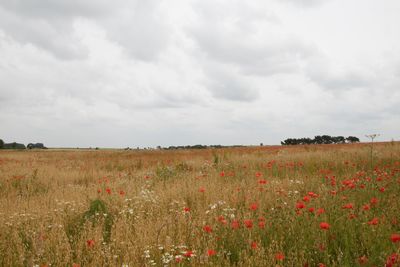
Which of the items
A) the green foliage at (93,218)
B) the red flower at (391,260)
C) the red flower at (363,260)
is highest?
the red flower at (391,260)

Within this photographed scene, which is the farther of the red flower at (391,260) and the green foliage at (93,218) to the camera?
the green foliage at (93,218)

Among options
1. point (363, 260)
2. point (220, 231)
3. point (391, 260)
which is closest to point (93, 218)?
point (220, 231)

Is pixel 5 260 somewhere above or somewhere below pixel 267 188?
below

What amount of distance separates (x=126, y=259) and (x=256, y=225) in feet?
6.03

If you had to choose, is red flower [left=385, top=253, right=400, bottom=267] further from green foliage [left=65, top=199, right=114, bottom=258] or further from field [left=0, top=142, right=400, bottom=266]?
green foliage [left=65, top=199, right=114, bottom=258]

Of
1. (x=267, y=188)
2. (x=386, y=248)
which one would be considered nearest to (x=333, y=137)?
(x=267, y=188)

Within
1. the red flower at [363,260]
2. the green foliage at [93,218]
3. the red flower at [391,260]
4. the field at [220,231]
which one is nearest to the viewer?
the red flower at [391,260]

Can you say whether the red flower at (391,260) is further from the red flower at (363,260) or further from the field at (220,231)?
the red flower at (363,260)

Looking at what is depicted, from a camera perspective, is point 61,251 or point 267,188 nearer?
point 61,251

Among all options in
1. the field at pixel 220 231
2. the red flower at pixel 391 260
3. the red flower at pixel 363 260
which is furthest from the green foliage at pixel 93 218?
the red flower at pixel 391 260

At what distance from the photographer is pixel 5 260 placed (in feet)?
12.0

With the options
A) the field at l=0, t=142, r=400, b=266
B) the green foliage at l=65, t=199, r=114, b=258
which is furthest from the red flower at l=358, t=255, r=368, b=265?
the green foliage at l=65, t=199, r=114, b=258

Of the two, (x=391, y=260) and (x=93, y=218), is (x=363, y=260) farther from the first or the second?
(x=93, y=218)

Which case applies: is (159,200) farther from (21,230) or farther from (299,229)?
(299,229)
